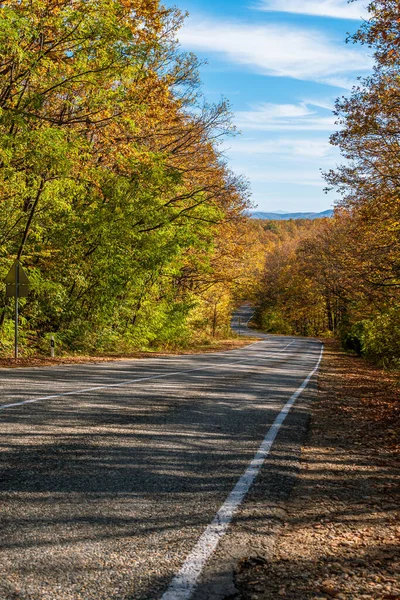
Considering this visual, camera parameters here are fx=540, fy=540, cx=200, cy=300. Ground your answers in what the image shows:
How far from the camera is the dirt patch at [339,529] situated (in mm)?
2861

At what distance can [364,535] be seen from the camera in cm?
374

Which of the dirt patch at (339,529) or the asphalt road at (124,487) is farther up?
the asphalt road at (124,487)

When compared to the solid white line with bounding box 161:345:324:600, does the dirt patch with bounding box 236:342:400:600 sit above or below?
below

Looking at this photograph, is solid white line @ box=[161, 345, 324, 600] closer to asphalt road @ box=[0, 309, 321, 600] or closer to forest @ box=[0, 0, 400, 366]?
asphalt road @ box=[0, 309, 321, 600]

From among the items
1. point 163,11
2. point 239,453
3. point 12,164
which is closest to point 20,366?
point 12,164

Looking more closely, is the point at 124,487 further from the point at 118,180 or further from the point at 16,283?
the point at 118,180

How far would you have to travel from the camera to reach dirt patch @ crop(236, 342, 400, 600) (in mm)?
2861

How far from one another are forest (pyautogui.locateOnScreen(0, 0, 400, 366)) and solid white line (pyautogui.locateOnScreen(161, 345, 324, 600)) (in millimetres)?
8152

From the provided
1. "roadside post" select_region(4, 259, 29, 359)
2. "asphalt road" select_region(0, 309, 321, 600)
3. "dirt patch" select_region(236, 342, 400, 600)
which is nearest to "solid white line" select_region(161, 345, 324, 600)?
"asphalt road" select_region(0, 309, 321, 600)

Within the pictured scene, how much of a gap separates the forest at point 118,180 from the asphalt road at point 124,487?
22.9ft

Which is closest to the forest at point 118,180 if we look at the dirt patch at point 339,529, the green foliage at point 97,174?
the green foliage at point 97,174

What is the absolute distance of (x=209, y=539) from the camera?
131 inches

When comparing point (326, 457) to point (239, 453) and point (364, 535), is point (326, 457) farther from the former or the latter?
point (364, 535)

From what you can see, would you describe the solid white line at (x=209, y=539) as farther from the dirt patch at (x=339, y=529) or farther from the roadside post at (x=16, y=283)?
the roadside post at (x=16, y=283)
